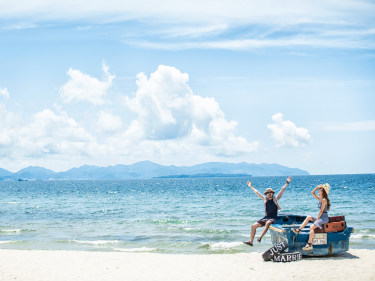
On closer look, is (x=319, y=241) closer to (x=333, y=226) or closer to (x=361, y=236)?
(x=333, y=226)

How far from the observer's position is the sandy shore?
10703 mm

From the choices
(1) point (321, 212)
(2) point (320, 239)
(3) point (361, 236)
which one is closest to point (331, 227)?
(2) point (320, 239)

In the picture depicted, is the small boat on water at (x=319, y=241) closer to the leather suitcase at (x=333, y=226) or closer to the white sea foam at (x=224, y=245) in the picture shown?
the leather suitcase at (x=333, y=226)

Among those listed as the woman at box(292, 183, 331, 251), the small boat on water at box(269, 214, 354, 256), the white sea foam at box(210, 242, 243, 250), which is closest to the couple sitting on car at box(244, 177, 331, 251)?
the woman at box(292, 183, 331, 251)

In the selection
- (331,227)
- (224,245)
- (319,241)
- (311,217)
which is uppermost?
(311,217)

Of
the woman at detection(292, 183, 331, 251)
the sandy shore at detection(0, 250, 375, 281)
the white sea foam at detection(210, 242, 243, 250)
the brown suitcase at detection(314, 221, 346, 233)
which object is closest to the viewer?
the sandy shore at detection(0, 250, 375, 281)

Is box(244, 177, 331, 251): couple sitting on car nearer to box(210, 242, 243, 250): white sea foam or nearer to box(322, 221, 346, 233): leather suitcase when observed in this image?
box(322, 221, 346, 233): leather suitcase

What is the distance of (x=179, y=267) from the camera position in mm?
12133

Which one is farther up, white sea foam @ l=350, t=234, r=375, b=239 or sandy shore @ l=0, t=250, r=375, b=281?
sandy shore @ l=0, t=250, r=375, b=281

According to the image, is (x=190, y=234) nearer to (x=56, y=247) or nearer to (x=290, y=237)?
(x=56, y=247)

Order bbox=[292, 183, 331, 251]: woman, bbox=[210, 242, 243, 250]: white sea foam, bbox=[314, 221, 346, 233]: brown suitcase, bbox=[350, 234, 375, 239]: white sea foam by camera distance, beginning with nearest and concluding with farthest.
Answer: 1. bbox=[292, 183, 331, 251]: woman
2. bbox=[314, 221, 346, 233]: brown suitcase
3. bbox=[210, 242, 243, 250]: white sea foam
4. bbox=[350, 234, 375, 239]: white sea foam

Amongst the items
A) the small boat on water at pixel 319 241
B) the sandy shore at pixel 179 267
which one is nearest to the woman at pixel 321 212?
the small boat on water at pixel 319 241

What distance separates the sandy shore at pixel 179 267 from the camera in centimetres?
1070

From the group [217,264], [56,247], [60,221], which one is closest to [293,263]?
[217,264]
